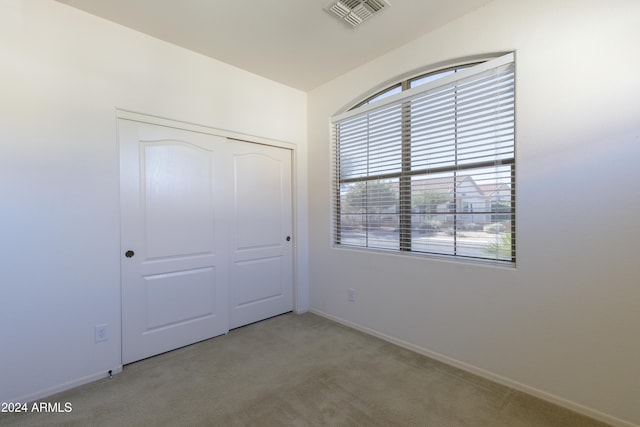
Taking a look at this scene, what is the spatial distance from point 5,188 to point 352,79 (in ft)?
9.84

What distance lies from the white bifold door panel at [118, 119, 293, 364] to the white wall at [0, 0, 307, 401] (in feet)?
0.46

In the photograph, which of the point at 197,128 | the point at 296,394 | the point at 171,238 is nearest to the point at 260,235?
the point at 171,238

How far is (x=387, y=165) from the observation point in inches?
111

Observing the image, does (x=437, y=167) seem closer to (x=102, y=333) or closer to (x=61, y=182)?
(x=61, y=182)

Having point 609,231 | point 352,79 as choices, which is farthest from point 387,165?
point 609,231

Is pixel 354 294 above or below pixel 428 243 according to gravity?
below

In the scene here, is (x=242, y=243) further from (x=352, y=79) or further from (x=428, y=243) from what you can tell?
(x=352, y=79)

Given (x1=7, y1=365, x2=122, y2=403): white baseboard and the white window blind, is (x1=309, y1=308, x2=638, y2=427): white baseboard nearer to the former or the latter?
the white window blind

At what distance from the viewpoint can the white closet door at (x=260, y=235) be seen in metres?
3.03

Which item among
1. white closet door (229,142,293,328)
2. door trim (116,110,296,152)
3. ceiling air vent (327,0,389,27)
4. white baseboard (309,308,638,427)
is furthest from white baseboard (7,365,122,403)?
ceiling air vent (327,0,389,27)

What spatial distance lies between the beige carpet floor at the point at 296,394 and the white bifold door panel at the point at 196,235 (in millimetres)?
343

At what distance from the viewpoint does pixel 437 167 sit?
2432 mm

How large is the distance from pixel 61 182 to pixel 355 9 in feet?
8.17

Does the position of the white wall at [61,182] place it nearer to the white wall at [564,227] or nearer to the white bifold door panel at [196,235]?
the white bifold door panel at [196,235]
